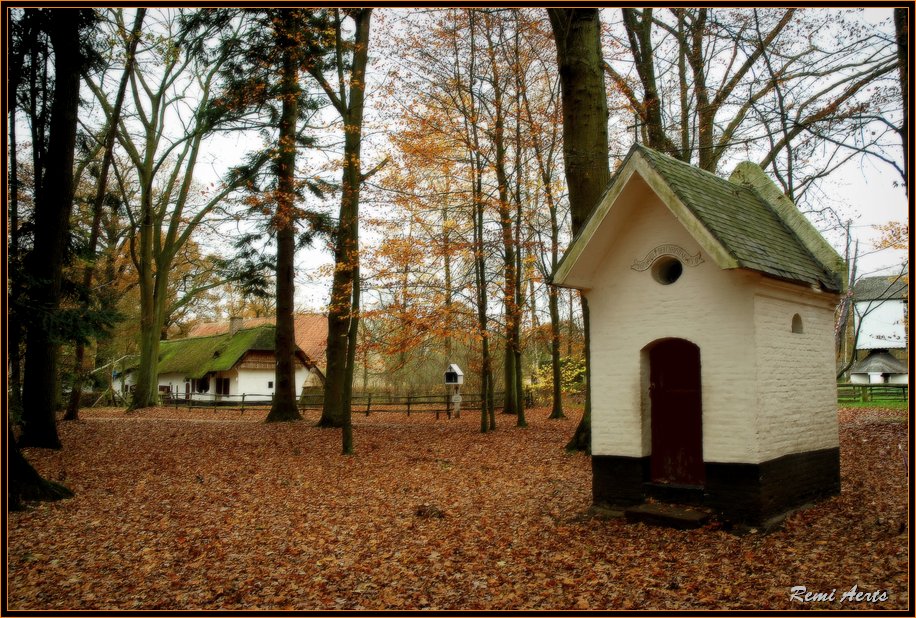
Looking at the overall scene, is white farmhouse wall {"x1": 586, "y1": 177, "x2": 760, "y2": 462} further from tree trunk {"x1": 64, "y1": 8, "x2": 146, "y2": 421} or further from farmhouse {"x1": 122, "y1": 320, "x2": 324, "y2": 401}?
farmhouse {"x1": 122, "y1": 320, "x2": 324, "y2": 401}

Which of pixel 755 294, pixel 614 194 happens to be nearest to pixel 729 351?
pixel 755 294

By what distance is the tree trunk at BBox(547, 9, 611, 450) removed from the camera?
463 inches

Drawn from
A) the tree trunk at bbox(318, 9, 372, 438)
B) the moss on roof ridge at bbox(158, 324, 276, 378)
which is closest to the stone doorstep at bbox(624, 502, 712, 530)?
the tree trunk at bbox(318, 9, 372, 438)

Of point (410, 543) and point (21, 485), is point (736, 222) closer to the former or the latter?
point (410, 543)

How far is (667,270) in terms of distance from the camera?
7.98m

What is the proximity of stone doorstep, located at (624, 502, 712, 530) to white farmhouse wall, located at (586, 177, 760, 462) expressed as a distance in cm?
62

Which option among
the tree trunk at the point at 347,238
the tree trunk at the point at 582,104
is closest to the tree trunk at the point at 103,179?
the tree trunk at the point at 347,238

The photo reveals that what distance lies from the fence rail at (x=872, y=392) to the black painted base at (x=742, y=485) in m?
18.9

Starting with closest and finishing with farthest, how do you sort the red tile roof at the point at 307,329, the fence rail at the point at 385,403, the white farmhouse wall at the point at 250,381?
1. the fence rail at the point at 385,403
2. the white farmhouse wall at the point at 250,381
3. the red tile roof at the point at 307,329

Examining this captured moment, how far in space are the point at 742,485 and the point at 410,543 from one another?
3835mm

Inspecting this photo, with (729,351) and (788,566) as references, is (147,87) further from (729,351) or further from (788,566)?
(788,566)

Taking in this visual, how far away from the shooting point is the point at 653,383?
8156mm

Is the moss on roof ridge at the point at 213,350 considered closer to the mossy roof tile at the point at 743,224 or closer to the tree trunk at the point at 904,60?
the mossy roof tile at the point at 743,224

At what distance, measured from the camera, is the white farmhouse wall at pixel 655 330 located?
7074mm
